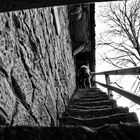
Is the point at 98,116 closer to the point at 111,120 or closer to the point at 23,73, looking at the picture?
the point at 111,120

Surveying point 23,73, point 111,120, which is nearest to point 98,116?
point 111,120

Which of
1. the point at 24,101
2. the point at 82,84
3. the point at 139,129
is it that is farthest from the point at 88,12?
the point at 139,129

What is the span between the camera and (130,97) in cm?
177

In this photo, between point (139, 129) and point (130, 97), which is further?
point (130, 97)

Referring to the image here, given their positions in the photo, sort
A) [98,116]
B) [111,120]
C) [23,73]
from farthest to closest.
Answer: [98,116]
[111,120]
[23,73]

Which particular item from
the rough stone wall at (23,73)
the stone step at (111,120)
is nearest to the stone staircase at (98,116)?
the stone step at (111,120)

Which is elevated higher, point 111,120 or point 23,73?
point 23,73

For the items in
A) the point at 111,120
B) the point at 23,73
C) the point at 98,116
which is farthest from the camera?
the point at 98,116

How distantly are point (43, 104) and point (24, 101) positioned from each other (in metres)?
0.48

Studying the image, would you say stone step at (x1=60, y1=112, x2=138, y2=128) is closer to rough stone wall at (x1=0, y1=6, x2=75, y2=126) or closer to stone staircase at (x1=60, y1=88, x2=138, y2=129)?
stone staircase at (x1=60, y1=88, x2=138, y2=129)

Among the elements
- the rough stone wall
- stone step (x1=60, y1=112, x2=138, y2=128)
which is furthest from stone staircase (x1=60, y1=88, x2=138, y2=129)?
the rough stone wall

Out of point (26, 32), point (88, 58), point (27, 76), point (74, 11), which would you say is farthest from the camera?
point (88, 58)

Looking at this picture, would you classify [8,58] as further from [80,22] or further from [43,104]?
[80,22]

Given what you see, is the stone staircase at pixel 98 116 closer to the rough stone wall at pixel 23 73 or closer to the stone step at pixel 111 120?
the stone step at pixel 111 120
